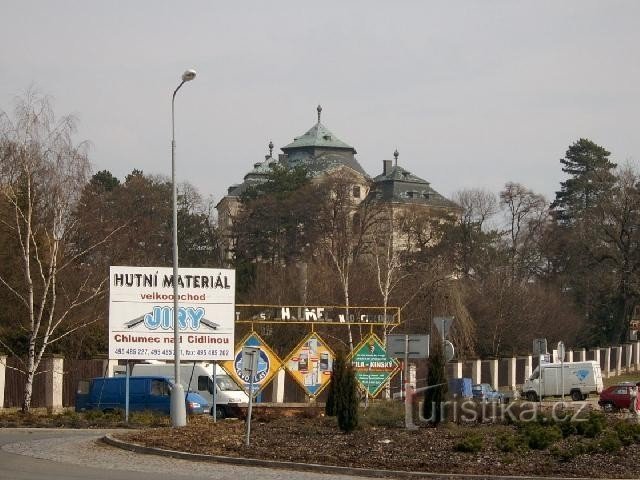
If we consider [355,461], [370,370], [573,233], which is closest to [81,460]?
[355,461]

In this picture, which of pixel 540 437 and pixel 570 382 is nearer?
pixel 540 437

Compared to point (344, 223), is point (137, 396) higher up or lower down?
lower down

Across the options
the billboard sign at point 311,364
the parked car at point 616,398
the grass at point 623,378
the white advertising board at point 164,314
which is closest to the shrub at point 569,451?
the white advertising board at point 164,314

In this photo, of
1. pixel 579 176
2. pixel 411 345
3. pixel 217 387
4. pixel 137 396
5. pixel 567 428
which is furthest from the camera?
pixel 579 176

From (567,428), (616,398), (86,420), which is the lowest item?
(616,398)

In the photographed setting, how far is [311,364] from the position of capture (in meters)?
40.0

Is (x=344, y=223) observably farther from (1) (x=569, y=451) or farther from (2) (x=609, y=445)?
(1) (x=569, y=451)

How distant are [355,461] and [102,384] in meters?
19.6

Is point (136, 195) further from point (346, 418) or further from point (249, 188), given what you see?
point (346, 418)

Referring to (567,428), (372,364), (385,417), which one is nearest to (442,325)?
(385,417)

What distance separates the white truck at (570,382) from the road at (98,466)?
34331 mm

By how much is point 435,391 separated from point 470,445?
6.81m

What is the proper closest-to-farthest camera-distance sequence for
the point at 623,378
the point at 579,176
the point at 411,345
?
1. the point at 411,345
2. the point at 623,378
3. the point at 579,176

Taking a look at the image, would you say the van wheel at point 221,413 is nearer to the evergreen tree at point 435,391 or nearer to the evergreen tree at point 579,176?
the evergreen tree at point 435,391
